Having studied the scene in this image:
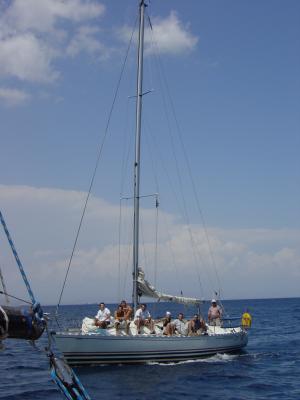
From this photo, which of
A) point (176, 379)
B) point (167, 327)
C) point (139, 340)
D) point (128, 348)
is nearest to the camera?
point (176, 379)

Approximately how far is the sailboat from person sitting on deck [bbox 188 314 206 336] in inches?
15.2

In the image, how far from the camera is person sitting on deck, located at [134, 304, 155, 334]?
24953 millimetres

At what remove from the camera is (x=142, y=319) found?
25.2 m

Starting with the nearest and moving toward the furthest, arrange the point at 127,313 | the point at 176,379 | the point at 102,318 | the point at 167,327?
1. the point at 176,379
2. the point at 102,318
3. the point at 127,313
4. the point at 167,327

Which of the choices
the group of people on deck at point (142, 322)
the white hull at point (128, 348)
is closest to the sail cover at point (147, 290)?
the group of people on deck at point (142, 322)

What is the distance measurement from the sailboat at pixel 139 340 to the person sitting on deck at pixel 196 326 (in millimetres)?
387

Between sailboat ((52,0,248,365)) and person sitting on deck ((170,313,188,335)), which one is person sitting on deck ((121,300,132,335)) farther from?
person sitting on deck ((170,313,188,335))

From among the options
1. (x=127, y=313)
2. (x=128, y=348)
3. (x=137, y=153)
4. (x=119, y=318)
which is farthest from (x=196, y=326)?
(x=137, y=153)

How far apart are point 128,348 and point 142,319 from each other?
1747mm

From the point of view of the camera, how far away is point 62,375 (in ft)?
24.5

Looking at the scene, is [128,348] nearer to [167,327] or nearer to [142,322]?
[142,322]

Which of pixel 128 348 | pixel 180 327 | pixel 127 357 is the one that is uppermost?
pixel 180 327

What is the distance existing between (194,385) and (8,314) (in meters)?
16.0

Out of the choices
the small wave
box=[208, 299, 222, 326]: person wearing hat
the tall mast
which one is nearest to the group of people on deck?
the tall mast
